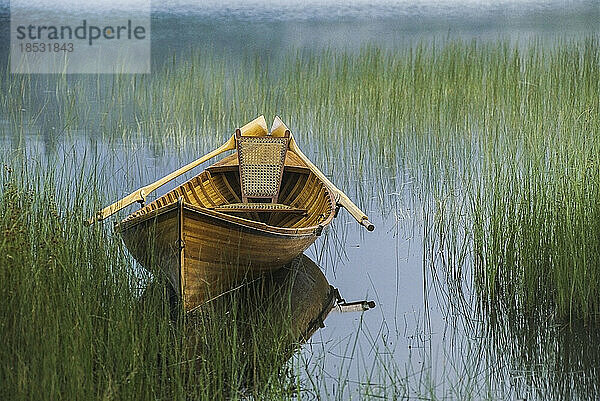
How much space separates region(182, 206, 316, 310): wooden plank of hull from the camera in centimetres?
473

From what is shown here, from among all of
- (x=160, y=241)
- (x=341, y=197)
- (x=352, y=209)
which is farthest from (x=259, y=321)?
(x=341, y=197)

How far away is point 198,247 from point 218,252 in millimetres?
127

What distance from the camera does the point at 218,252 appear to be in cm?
487

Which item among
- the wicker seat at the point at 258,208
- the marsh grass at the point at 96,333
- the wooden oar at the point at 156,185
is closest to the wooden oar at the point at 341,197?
the wooden oar at the point at 156,185

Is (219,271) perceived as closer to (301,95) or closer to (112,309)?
(112,309)

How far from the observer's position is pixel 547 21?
18047 millimetres

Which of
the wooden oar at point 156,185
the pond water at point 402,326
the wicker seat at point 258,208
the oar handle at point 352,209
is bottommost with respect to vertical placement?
the pond water at point 402,326

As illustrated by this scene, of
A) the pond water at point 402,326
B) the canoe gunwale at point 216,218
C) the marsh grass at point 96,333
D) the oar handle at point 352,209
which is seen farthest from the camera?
the oar handle at point 352,209

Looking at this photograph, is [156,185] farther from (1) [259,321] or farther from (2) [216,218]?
(1) [259,321]

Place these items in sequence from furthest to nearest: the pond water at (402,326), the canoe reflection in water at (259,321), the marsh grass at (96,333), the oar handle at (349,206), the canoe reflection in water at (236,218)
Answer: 1. the oar handle at (349,206)
2. the canoe reflection in water at (236,218)
3. the pond water at (402,326)
4. the canoe reflection in water at (259,321)
5. the marsh grass at (96,333)

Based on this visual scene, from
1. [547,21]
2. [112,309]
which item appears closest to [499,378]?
[112,309]

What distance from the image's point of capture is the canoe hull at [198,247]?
4.67 meters

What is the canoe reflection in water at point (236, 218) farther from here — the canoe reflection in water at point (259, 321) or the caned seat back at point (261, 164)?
the canoe reflection in water at point (259, 321)

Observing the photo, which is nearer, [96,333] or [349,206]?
[96,333]
